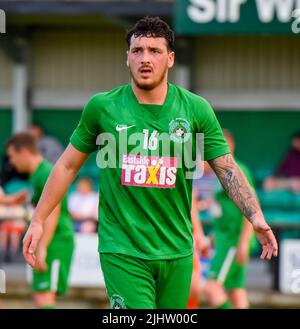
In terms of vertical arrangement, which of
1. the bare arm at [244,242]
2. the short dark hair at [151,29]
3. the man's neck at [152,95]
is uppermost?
the short dark hair at [151,29]

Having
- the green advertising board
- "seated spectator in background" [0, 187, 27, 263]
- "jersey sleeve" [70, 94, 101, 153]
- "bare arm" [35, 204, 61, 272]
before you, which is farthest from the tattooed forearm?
the green advertising board

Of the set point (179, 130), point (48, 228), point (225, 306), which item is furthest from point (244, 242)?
point (179, 130)

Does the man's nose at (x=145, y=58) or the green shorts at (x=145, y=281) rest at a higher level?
the man's nose at (x=145, y=58)

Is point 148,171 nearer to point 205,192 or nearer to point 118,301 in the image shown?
point 118,301

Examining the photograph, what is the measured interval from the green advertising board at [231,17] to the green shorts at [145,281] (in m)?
11.1

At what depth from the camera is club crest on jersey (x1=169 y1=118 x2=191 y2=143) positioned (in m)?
7.76

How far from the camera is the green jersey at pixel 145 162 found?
776 cm

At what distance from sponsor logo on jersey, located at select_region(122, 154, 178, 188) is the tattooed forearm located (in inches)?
12.9

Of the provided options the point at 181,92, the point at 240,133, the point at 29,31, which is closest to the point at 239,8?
the point at 240,133

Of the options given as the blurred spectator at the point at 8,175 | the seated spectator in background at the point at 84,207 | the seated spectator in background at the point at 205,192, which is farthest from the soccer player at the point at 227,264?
the blurred spectator at the point at 8,175

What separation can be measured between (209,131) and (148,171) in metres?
0.46

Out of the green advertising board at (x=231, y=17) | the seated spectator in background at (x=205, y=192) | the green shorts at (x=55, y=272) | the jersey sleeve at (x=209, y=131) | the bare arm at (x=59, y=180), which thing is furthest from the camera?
the green advertising board at (x=231, y=17)

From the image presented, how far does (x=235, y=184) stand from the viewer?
25.9 ft

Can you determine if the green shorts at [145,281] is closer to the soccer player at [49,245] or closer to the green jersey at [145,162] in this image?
the green jersey at [145,162]
